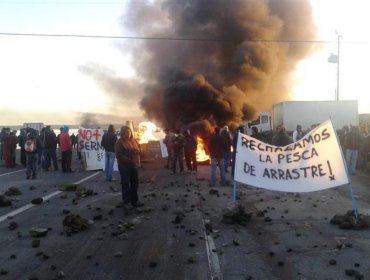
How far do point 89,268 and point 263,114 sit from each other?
28791 millimetres

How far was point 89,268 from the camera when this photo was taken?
5.47 meters

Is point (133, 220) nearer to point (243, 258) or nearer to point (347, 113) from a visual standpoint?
point (243, 258)

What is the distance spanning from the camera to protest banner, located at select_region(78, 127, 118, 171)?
18250 millimetres

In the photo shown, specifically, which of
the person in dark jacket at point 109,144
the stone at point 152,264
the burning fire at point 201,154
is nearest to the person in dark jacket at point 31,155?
the person in dark jacket at point 109,144

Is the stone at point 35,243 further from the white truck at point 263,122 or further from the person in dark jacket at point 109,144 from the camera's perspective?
the white truck at point 263,122

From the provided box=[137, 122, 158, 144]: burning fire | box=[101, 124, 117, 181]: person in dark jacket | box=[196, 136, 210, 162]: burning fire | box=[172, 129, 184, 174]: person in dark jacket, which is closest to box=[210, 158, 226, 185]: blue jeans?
box=[101, 124, 117, 181]: person in dark jacket

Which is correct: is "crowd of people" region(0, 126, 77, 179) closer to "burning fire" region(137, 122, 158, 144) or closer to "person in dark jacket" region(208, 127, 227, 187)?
"burning fire" region(137, 122, 158, 144)

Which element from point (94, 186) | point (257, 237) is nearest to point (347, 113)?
point (94, 186)

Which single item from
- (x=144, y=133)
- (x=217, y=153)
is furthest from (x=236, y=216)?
(x=144, y=133)

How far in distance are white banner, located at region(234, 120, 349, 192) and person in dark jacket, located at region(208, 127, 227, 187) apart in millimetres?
4480

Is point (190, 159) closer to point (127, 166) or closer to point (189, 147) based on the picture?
point (189, 147)

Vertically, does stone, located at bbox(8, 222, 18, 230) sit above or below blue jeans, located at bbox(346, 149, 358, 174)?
below

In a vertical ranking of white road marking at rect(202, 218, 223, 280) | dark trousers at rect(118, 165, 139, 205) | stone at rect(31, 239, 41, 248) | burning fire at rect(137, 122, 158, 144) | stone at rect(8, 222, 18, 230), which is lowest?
white road marking at rect(202, 218, 223, 280)

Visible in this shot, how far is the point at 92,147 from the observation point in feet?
60.4
